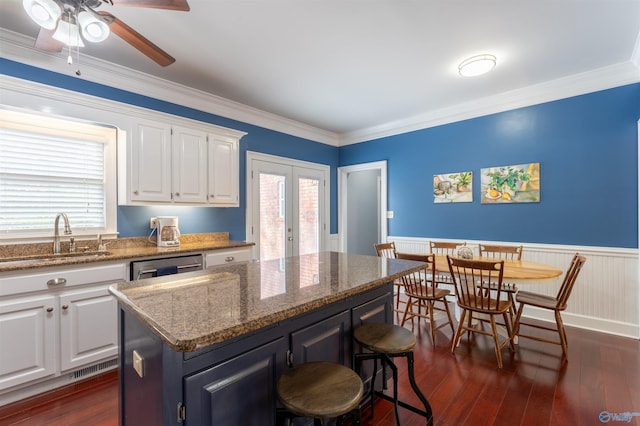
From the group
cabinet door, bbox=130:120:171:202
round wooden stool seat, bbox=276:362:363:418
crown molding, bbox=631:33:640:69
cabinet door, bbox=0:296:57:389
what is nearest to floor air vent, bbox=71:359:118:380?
cabinet door, bbox=0:296:57:389

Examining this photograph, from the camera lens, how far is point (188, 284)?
152 centimetres

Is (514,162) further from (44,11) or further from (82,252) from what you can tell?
(82,252)

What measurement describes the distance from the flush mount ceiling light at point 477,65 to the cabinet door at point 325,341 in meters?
2.65

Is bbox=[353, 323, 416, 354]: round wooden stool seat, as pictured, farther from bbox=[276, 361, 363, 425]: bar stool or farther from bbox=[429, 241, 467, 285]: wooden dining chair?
bbox=[429, 241, 467, 285]: wooden dining chair

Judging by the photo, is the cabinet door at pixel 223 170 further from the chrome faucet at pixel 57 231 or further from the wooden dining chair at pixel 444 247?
the wooden dining chair at pixel 444 247

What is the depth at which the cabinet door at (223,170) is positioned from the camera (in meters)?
3.36

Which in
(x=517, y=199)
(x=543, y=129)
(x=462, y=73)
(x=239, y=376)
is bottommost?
(x=239, y=376)

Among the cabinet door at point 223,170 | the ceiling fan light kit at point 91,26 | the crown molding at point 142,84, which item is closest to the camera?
the ceiling fan light kit at point 91,26

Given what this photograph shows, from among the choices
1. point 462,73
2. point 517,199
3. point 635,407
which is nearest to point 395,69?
point 462,73

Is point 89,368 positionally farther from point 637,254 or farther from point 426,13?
point 637,254

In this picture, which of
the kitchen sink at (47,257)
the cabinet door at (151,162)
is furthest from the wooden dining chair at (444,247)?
the kitchen sink at (47,257)

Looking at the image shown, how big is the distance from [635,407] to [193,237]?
160 inches

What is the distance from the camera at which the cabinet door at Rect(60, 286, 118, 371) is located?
86.7 inches

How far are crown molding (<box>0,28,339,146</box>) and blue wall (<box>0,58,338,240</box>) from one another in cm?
5
